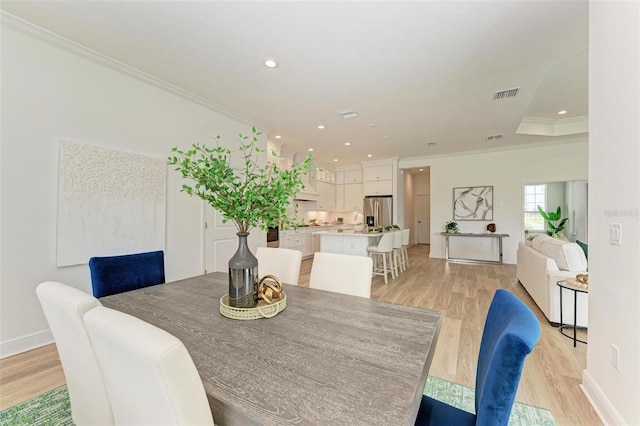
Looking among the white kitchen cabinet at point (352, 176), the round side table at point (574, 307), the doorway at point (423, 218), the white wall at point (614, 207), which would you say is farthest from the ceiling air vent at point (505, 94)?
the doorway at point (423, 218)

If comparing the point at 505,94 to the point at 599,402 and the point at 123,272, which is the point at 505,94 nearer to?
the point at 599,402

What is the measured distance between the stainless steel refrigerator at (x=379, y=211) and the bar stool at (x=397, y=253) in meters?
1.87

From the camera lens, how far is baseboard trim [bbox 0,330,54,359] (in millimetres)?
2117

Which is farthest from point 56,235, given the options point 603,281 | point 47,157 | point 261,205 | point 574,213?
point 574,213

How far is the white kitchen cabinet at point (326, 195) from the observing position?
757 cm

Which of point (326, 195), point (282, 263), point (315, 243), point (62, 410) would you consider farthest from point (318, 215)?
point (62, 410)

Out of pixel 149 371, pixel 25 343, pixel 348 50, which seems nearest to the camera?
pixel 149 371

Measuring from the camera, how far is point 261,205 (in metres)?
1.26

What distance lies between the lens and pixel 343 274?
5.67ft

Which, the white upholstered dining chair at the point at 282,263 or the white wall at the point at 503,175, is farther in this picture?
the white wall at the point at 503,175

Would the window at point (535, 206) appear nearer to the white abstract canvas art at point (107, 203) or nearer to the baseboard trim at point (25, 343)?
the white abstract canvas art at point (107, 203)

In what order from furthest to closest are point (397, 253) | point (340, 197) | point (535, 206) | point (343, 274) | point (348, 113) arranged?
point (340, 197) < point (535, 206) < point (397, 253) < point (348, 113) < point (343, 274)

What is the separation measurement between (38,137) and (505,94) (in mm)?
5122

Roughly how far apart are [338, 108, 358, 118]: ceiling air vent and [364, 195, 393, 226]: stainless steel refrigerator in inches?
139
